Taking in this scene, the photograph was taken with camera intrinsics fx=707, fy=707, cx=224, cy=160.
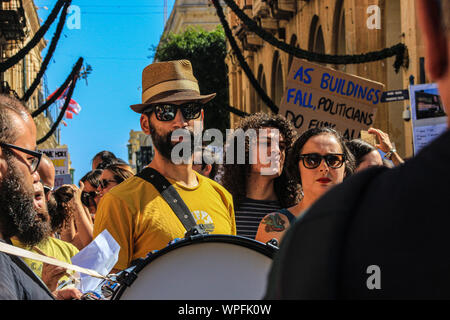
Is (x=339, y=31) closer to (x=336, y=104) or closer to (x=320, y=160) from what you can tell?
(x=336, y=104)

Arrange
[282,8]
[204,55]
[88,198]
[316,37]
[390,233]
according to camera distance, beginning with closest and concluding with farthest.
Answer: [390,233] < [88,198] < [316,37] < [282,8] < [204,55]

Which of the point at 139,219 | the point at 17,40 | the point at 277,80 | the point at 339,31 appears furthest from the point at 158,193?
the point at 17,40

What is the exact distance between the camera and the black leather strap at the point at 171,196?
338 cm

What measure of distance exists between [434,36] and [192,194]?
9.03 ft

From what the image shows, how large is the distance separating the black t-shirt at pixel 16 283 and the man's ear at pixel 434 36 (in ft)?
4.01

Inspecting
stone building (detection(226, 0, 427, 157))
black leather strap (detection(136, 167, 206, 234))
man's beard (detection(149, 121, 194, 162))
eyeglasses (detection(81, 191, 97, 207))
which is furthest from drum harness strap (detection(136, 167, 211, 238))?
stone building (detection(226, 0, 427, 157))

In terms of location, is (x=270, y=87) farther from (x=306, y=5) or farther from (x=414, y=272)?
(x=414, y=272)

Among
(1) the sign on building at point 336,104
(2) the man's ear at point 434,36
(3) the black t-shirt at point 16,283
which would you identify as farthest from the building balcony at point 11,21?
(2) the man's ear at point 434,36

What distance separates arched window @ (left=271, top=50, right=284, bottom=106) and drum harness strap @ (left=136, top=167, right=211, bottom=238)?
927 inches

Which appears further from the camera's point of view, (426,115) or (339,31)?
(339,31)

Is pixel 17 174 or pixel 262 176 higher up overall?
pixel 17 174

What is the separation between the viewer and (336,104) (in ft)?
27.2

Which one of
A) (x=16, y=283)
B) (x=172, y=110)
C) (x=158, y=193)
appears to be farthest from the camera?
(x=172, y=110)

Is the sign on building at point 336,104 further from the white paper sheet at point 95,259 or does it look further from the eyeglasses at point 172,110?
the white paper sheet at point 95,259
